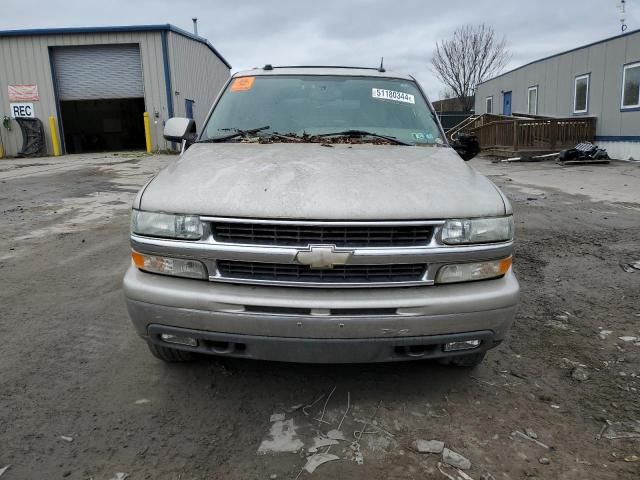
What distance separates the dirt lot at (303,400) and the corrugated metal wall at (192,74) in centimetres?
1605

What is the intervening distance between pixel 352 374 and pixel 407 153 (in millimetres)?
1482

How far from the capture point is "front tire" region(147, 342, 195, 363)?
2967mm

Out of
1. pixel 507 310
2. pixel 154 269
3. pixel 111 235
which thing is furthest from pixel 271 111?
pixel 111 235

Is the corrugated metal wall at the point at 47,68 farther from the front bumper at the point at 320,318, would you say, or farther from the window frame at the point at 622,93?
the front bumper at the point at 320,318

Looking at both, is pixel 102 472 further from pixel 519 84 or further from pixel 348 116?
pixel 519 84

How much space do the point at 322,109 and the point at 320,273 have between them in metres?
1.93

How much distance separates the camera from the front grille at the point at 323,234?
2441 millimetres

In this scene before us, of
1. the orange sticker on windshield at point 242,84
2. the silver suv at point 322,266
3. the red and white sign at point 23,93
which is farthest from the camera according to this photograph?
the red and white sign at point 23,93

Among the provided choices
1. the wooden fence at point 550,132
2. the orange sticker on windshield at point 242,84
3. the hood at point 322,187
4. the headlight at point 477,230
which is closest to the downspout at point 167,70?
the wooden fence at point 550,132

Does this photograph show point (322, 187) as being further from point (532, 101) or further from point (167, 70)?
point (532, 101)

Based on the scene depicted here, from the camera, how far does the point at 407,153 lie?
340 centimetres

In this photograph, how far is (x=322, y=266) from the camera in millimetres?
2422

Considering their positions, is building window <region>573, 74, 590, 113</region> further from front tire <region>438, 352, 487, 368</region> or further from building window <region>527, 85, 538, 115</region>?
front tire <region>438, 352, 487, 368</region>

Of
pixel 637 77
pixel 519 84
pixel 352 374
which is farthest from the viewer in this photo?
pixel 519 84
